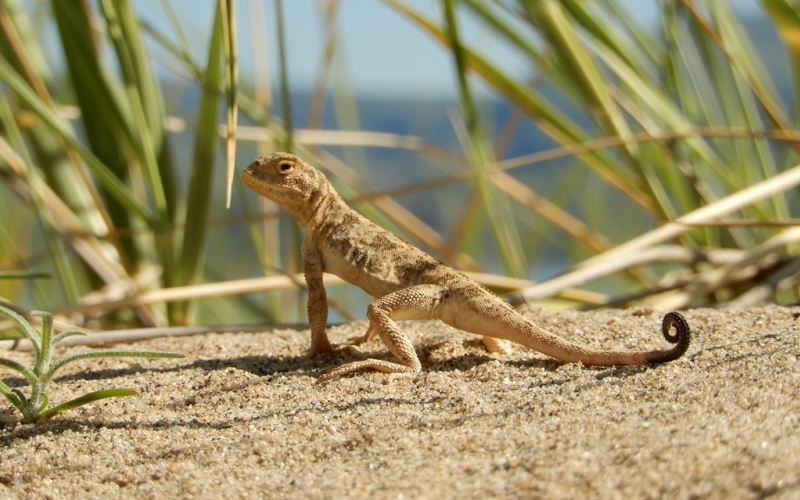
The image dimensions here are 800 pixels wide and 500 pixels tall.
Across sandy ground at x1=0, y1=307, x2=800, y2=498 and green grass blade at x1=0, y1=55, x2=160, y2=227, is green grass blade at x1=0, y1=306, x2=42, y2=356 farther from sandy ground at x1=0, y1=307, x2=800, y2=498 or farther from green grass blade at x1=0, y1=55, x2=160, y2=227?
green grass blade at x1=0, y1=55, x2=160, y2=227

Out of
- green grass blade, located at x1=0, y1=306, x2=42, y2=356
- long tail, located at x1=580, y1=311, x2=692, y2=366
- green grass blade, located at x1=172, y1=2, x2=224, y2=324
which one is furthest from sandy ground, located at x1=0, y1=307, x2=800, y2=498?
green grass blade, located at x1=172, y1=2, x2=224, y2=324

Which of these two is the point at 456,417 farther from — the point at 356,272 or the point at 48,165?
the point at 48,165

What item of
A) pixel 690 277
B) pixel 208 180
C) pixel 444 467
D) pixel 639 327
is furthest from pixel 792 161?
pixel 444 467

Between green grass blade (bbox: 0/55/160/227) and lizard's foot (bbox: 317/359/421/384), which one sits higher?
green grass blade (bbox: 0/55/160/227)

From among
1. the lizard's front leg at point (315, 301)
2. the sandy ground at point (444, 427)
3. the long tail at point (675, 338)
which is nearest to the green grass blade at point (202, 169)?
the lizard's front leg at point (315, 301)

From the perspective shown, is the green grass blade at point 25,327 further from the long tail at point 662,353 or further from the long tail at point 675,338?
the long tail at point 675,338
